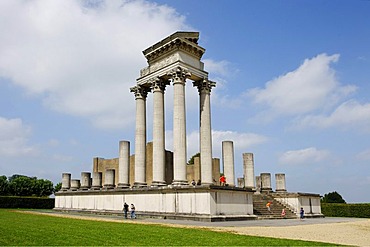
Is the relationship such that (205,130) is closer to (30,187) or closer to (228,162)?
(228,162)

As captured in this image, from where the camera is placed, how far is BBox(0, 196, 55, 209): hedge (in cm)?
4925

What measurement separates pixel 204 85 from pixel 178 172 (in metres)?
8.53

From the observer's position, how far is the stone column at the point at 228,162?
29453mm

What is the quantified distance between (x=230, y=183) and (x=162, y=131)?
7.30 m

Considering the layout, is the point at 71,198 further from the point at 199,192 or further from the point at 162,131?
the point at 199,192

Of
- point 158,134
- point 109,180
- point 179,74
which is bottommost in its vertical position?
point 109,180

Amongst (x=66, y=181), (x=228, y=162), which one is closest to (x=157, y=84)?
(x=228, y=162)

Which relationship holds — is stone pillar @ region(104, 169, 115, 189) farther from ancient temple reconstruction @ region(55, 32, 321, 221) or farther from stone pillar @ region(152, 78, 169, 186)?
stone pillar @ region(152, 78, 169, 186)

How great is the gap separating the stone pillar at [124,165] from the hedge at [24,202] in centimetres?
2633

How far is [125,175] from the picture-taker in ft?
103

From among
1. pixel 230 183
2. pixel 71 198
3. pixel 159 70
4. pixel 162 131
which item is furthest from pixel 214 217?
pixel 71 198

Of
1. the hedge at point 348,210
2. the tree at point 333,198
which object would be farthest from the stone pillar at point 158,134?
the tree at point 333,198

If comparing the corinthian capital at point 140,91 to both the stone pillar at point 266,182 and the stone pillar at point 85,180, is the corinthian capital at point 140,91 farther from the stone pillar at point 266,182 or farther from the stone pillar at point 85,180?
the stone pillar at point 266,182

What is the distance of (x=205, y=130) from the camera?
95.3 ft
